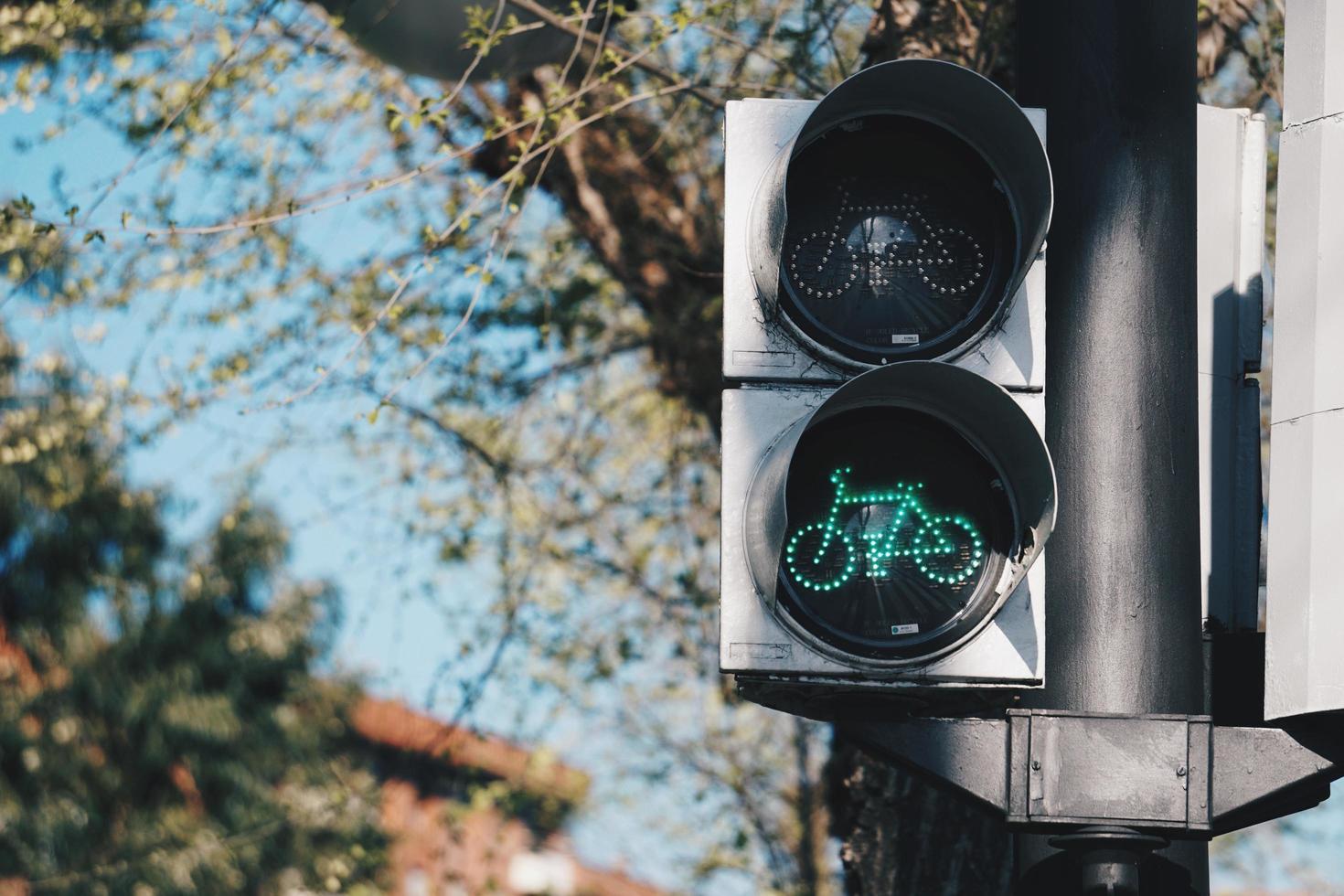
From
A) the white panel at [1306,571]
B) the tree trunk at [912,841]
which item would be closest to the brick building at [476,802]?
the tree trunk at [912,841]

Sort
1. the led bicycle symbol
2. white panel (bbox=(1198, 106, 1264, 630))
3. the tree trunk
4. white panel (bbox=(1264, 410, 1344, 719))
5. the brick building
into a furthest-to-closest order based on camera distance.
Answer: the brick building < the tree trunk < white panel (bbox=(1198, 106, 1264, 630)) < the led bicycle symbol < white panel (bbox=(1264, 410, 1344, 719))

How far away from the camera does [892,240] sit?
2617 millimetres

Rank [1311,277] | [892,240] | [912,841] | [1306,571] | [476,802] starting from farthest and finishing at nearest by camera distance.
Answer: [476,802]
[912,841]
[892,240]
[1311,277]
[1306,571]

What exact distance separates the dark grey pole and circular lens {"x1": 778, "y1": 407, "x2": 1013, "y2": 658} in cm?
12

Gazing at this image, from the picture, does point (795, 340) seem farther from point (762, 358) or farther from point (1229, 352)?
point (1229, 352)

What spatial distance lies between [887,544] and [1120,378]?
42 centimetres

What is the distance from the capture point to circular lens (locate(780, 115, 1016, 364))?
2.56 metres

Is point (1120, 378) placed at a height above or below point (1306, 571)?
above

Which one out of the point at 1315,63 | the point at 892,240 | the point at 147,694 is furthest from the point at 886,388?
the point at 147,694

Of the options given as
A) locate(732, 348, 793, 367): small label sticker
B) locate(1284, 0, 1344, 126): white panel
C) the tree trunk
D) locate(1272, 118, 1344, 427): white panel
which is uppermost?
locate(1284, 0, 1344, 126): white panel

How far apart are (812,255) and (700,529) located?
565 centimetres

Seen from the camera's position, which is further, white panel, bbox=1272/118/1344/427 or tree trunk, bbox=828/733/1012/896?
tree trunk, bbox=828/733/1012/896

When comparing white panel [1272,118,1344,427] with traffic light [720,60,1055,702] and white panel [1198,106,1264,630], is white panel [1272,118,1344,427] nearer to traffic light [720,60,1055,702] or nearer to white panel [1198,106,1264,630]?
white panel [1198,106,1264,630]

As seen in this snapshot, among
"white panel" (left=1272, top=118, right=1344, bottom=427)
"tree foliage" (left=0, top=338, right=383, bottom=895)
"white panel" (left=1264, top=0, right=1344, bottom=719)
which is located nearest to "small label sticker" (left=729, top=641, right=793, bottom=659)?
"white panel" (left=1264, top=0, right=1344, bottom=719)
